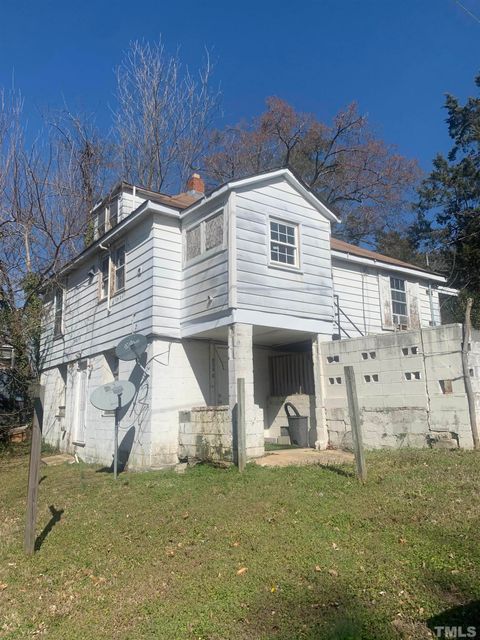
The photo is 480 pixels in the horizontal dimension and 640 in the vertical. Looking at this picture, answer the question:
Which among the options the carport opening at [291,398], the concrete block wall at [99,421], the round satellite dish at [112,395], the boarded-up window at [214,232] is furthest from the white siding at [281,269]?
the concrete block wall at [99,421]

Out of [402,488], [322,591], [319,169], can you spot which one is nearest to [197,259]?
[402,488]

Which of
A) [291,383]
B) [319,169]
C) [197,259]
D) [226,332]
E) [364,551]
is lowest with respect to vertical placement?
[364,551]

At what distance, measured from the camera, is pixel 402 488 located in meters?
5.99

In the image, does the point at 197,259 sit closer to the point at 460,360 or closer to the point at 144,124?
the point at 460,360

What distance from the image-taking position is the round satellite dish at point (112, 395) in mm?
9711

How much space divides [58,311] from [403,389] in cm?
1198

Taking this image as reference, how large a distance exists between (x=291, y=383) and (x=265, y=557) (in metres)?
8.33

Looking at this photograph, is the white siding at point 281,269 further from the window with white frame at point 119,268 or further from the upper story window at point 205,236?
the window with white frame at point 119,268

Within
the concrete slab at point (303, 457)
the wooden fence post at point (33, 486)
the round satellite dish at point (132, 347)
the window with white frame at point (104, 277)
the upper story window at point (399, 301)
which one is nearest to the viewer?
the wooden fence post at point (33, 486)

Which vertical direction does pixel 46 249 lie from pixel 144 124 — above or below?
below

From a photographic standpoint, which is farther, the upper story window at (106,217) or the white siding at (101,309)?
the upper story window at (106,217)

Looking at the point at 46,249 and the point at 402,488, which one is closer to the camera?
the point at 402,488

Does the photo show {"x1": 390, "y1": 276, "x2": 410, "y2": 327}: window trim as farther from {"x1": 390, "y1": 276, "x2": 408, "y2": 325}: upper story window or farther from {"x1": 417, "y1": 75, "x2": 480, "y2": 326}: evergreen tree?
{"x1": 417, "y1": 75, "x2": 480, "y2": 326}: evergreen tree

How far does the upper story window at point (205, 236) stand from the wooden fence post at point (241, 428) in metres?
3.13
